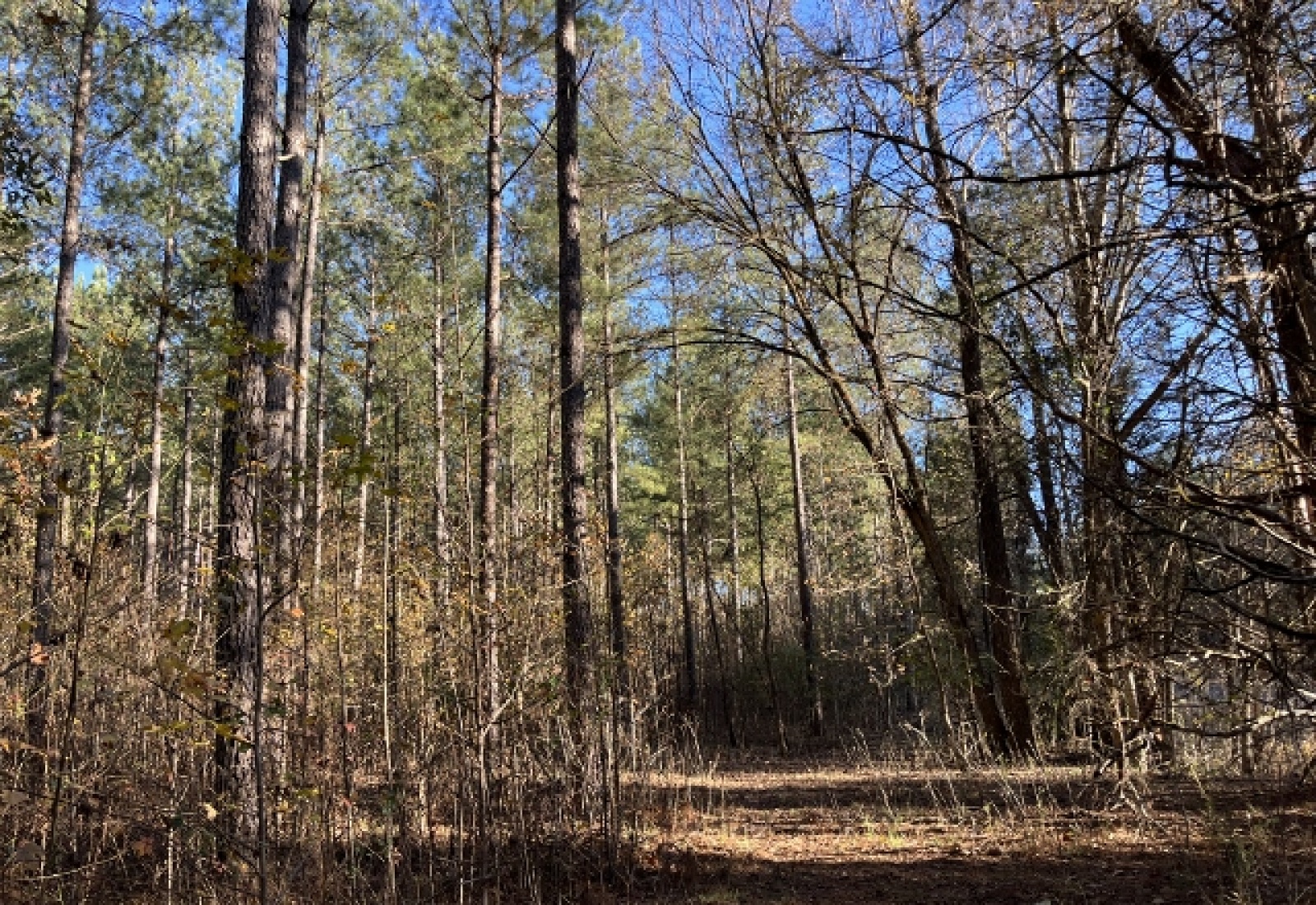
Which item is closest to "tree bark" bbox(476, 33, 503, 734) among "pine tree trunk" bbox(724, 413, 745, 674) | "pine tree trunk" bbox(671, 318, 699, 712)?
"pine tree trunk" bbox(671, 318, 699, 712)

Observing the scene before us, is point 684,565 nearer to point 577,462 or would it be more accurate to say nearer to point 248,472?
point 577,462

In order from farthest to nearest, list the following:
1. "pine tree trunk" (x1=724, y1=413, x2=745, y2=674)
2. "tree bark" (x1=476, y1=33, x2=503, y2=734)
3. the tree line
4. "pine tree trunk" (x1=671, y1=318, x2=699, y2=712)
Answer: "pine tree trunk" (x1=724, y1=413, x2=745, y2=674), "pine tree trunk" (x1=671, y1=318, x2=699, y2=712), "tree bark" (x1=476, y1=33, x2=503, y2=734), the tree line

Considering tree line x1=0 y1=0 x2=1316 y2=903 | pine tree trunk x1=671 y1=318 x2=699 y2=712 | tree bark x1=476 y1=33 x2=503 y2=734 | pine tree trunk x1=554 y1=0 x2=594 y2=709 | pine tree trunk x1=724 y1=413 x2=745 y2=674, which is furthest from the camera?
pine tree trunk x1=724 y1=413 x2=745 y2=674

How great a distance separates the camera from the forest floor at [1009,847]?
164 inches

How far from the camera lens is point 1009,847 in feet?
17.4

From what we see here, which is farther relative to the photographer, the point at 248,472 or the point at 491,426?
the point at 491,426

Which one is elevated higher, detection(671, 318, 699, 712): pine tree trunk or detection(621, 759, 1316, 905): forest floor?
detection(671, 318, 699, 712): pine tree trunk

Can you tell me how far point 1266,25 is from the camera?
237cm

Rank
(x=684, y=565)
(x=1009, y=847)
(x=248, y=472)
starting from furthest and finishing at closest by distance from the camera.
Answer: (x=684, y=565) → (x=1009, y=847) → (x=248, y=472)

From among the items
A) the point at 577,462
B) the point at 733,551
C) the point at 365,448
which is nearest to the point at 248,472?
the point at 365,448

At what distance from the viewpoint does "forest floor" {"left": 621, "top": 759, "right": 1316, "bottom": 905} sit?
4172 mm

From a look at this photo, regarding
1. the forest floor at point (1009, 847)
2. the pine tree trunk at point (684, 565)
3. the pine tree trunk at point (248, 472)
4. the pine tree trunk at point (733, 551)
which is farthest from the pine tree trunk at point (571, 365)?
the pine tree trunk at point (684, 565)

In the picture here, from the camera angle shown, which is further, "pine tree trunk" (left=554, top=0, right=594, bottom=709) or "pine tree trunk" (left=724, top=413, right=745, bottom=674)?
"pine tree trunk" (left=724, top=413, right=745, bottom=674)

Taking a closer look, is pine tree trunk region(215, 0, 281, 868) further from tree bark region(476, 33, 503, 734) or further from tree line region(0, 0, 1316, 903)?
tree bark region(476, 33, 503, 734)
